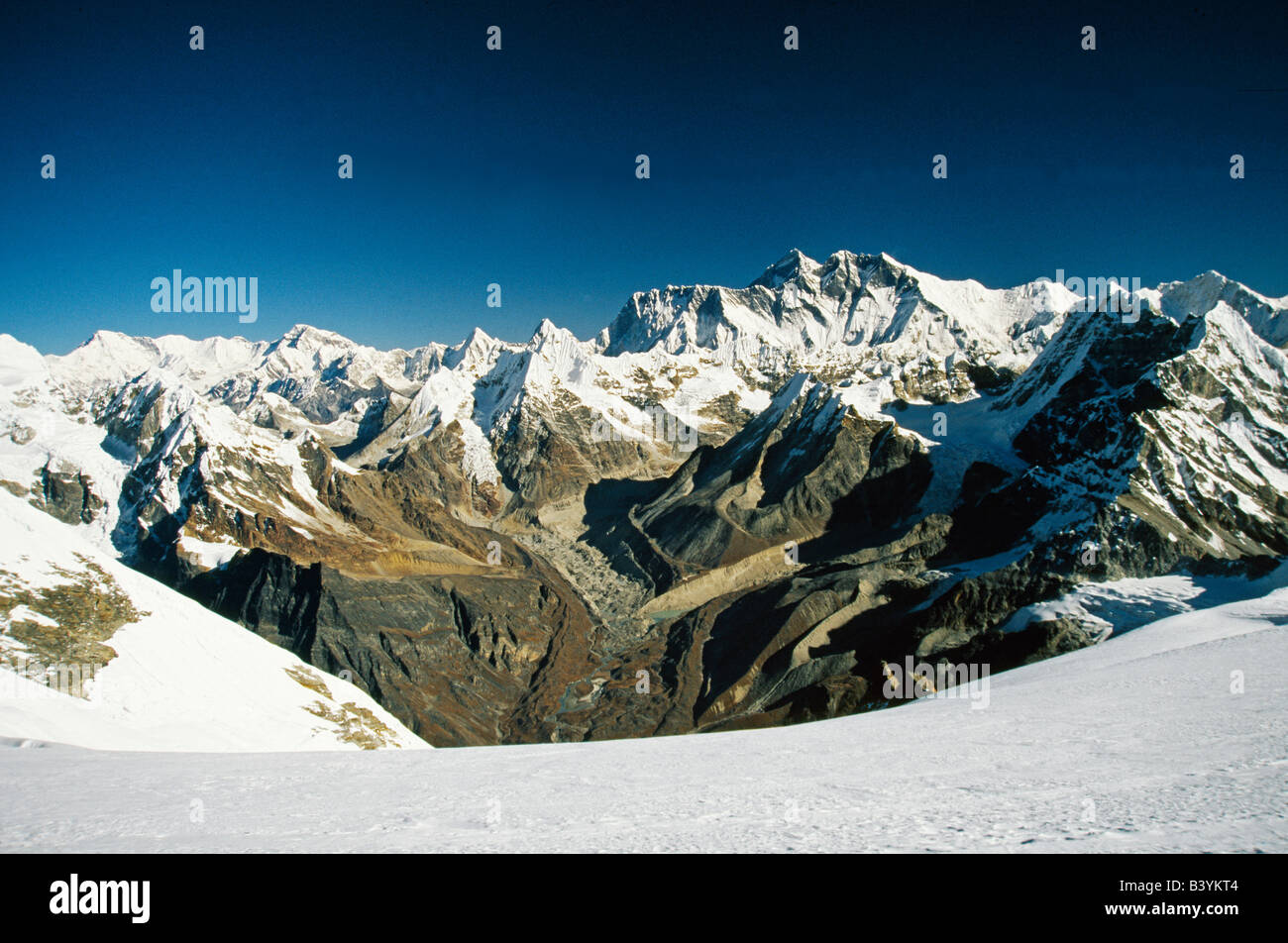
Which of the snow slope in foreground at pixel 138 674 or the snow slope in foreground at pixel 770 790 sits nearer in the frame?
the snow slope in foreground at pixel 770 790

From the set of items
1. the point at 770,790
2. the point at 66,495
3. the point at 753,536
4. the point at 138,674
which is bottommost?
the point at 753,536

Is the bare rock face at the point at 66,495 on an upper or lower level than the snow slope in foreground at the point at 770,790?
upper

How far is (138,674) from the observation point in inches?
943

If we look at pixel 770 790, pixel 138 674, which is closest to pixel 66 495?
pixel 138 674

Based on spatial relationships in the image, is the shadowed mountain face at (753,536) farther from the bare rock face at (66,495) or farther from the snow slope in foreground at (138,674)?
the snow slope in foreground at (138,674)

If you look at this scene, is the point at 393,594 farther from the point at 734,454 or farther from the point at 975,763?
the point at 734,454

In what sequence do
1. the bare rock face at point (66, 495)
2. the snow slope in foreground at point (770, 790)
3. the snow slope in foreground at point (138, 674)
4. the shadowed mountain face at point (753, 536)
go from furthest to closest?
the bare rock face at point (66, 495)
the shadowed mountain face at point (753, 536)
the snow slope in foreground at point (138, 674)
the snow slope in foreground at point (770, 790)

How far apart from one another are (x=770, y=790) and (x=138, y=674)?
78.3 ft

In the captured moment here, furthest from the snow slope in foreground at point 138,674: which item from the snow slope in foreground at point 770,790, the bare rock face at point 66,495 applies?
the bare rock face at point 66,495

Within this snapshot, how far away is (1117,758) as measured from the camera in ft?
36.1

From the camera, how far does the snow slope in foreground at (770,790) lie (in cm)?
781

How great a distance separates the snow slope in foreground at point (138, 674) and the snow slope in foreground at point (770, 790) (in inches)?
229

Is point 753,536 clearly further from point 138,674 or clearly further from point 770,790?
point 770,790
